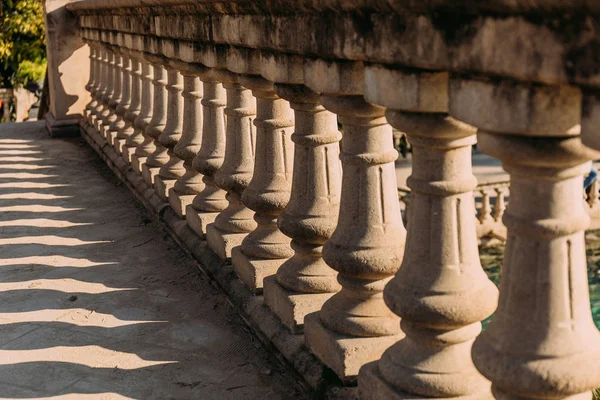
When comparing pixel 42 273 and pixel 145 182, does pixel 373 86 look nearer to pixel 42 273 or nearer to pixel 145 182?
pixel 42 273

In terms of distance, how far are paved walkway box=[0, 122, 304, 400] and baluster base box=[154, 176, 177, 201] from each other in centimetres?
18

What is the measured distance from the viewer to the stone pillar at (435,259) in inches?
86.5

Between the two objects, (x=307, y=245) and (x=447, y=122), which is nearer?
(x=447, y=122)

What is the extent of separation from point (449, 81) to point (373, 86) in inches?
13.7

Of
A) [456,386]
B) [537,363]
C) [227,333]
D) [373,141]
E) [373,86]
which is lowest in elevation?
[227,333]

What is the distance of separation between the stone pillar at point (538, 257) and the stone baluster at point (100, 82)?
6744 mm

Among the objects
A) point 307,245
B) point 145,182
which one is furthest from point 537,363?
point 145,182

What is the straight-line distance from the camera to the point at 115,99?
Answer: 7746 millimetres

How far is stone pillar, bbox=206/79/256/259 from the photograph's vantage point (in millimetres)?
3943

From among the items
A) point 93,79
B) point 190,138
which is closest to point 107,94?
point 93,79

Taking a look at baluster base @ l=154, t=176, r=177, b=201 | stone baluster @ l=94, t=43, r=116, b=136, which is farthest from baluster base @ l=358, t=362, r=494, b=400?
stone baluster @ l=94, t=43, r=116, b=136

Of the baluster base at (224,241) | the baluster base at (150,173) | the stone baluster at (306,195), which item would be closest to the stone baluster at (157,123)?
the baluster base at (150,173)

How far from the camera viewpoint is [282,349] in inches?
125

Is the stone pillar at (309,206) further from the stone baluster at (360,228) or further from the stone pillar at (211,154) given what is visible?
the stone pillar at (211,154)
